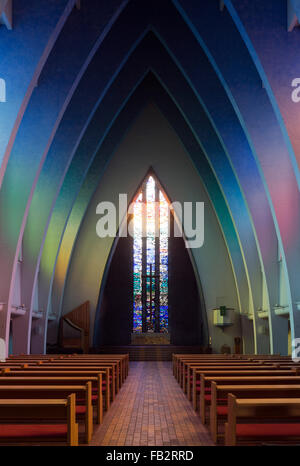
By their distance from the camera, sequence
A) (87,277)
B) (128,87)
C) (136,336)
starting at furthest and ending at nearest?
(136,336) < (87,277) < (128,87)

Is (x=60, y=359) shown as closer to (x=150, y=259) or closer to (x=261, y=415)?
(x=261, y=415)

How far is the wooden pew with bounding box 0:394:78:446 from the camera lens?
10.6 feet

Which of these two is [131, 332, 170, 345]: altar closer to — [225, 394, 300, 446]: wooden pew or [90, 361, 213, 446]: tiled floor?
[90, 361, 213, 446]: tiled floor

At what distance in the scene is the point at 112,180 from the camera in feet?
63.5

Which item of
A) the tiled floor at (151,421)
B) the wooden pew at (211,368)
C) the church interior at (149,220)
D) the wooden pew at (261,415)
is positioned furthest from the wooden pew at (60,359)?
the wooden pew at (261,415)

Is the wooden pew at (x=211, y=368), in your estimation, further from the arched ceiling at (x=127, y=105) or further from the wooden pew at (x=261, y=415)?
the arched ceiling at (x=127, y=105)

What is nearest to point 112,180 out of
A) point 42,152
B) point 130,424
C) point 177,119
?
point 177,119

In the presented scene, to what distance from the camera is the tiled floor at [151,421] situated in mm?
4631

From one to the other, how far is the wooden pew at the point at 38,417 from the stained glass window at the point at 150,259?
19.2m

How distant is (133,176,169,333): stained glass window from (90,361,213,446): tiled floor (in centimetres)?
1412

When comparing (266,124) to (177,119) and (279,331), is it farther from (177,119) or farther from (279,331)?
(177,119)

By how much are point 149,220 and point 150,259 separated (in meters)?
1.86

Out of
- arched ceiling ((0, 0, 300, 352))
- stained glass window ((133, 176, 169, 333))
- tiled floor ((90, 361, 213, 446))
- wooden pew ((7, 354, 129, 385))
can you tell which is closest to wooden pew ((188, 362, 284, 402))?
tiled floor ((90, 361, 213, 446))

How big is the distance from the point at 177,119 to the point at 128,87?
8.98ft
